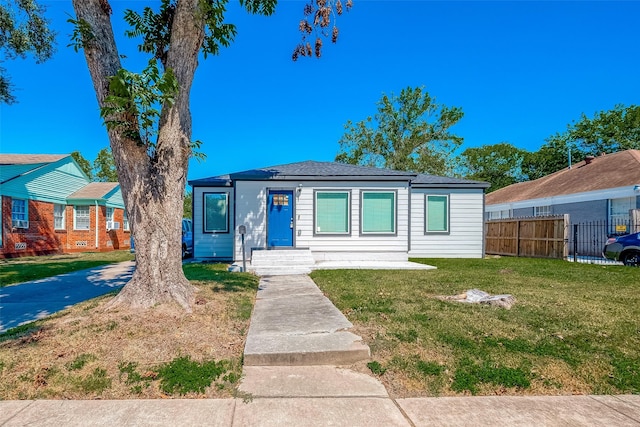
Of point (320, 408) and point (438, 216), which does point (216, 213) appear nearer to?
point (438, 216)

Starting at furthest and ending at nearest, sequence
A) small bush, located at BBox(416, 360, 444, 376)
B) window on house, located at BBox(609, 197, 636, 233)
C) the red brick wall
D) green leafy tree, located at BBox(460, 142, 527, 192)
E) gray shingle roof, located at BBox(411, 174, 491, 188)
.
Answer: green leafy tree, located at BBox(460, 142, 527, 192), the red brick wall, window on house, located at BBox(609, 197, 636, 233), gray shingle roof, located at BBox(411, 174, 491, 188), small bush, located at BBox(416, 360, 444, 376)

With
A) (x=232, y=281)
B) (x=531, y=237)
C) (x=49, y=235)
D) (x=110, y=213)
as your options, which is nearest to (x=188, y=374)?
(x=232, y=281)

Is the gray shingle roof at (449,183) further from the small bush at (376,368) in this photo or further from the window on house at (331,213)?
the small bush at (376,368)

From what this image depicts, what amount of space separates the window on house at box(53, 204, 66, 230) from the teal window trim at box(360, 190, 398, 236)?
1643 cm

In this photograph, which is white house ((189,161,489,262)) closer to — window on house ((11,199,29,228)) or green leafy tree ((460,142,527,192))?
window on house ((11,199,29,228))

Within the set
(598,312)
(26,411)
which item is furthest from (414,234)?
(26,411)

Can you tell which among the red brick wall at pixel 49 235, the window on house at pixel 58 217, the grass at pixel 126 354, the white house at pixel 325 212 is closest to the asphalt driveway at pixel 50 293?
the grass at pixel 126 354

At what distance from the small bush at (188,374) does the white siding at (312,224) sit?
8481 millimetres

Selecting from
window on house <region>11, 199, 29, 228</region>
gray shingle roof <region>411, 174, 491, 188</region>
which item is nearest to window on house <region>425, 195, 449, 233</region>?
gray shingle roof <region>411, 174, 491, 188</region>

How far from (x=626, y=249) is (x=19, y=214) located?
79.3 ft

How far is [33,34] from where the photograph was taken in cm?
902

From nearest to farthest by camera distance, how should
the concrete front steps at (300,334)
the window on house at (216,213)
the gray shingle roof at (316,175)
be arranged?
the concrete front steps at (300,334) → the gray shingle roof at (316,175) → the window on house at (216,213)

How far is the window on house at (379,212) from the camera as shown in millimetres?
12039

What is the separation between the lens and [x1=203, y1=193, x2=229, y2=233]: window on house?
1307cm
